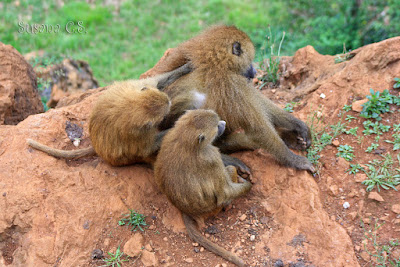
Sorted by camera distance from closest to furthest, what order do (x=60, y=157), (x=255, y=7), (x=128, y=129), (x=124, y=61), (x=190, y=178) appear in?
(x=190, y=178) < (x=128, y=129) < (x=60, y=157) < (x=124, y=61) < (x=255, y=7)

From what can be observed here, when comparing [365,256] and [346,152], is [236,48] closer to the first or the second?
[346,152]

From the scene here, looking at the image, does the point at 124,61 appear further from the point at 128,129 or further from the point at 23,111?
the point at 128,129

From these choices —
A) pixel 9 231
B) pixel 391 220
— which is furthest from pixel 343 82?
pixel 9 231

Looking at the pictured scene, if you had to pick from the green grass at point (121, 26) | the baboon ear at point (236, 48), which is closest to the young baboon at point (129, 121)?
the baboon ear at point (236, 48)

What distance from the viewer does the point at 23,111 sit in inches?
220

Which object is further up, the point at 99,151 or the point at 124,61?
the point at 99,151

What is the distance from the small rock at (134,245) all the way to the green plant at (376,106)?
9.55ft

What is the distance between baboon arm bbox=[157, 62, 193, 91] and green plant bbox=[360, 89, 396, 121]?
6.92 feet

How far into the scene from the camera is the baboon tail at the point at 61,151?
454 centimetres

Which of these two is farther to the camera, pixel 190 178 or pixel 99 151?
pixel 99 151

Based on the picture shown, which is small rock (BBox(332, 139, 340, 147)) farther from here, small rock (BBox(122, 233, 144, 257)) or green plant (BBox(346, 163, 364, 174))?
small rock (BBox(122, 233, 144, 257))

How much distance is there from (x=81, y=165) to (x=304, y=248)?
2.58 meters

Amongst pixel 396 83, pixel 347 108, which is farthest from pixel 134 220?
pixel 396 83

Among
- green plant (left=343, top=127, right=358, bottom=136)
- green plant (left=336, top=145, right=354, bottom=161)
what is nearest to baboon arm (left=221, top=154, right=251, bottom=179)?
green plant (left=336, top=145, right=354, bottom=161)
